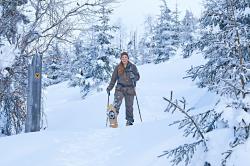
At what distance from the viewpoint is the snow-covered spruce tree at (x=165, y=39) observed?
4525 centimetres

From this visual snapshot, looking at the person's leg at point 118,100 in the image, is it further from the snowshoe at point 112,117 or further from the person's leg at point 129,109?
the snowshoe at point 112,117

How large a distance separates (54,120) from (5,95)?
18.1 feet

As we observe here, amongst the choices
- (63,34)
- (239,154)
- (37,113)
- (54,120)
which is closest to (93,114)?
(54,120)

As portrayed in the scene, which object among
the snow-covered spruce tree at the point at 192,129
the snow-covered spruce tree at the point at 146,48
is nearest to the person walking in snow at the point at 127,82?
the snow-covered spruce tree at the point at 192,129

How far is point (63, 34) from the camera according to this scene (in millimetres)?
10703

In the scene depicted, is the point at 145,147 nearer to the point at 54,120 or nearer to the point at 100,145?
the point at 100,145

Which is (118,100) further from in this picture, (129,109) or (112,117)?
(112,117)

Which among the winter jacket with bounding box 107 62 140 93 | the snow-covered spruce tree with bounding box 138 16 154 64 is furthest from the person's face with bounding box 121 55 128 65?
the snow-covered spruce tree with bounding box 138 16 154 64

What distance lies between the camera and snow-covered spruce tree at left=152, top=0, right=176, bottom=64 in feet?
148

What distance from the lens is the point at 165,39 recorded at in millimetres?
45875

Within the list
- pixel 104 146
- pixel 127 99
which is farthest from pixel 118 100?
pixel 104 146

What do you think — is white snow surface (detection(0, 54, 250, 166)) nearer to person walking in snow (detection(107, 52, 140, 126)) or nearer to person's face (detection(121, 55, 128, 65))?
person walking in snow (detection(107, 52, 140, 126))

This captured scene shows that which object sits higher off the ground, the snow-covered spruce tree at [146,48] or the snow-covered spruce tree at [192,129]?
the snow-covered spruce tree at [146,48]

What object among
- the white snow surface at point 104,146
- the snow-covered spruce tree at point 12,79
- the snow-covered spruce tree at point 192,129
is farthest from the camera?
the snow-covered spruce tree at point 12,79
